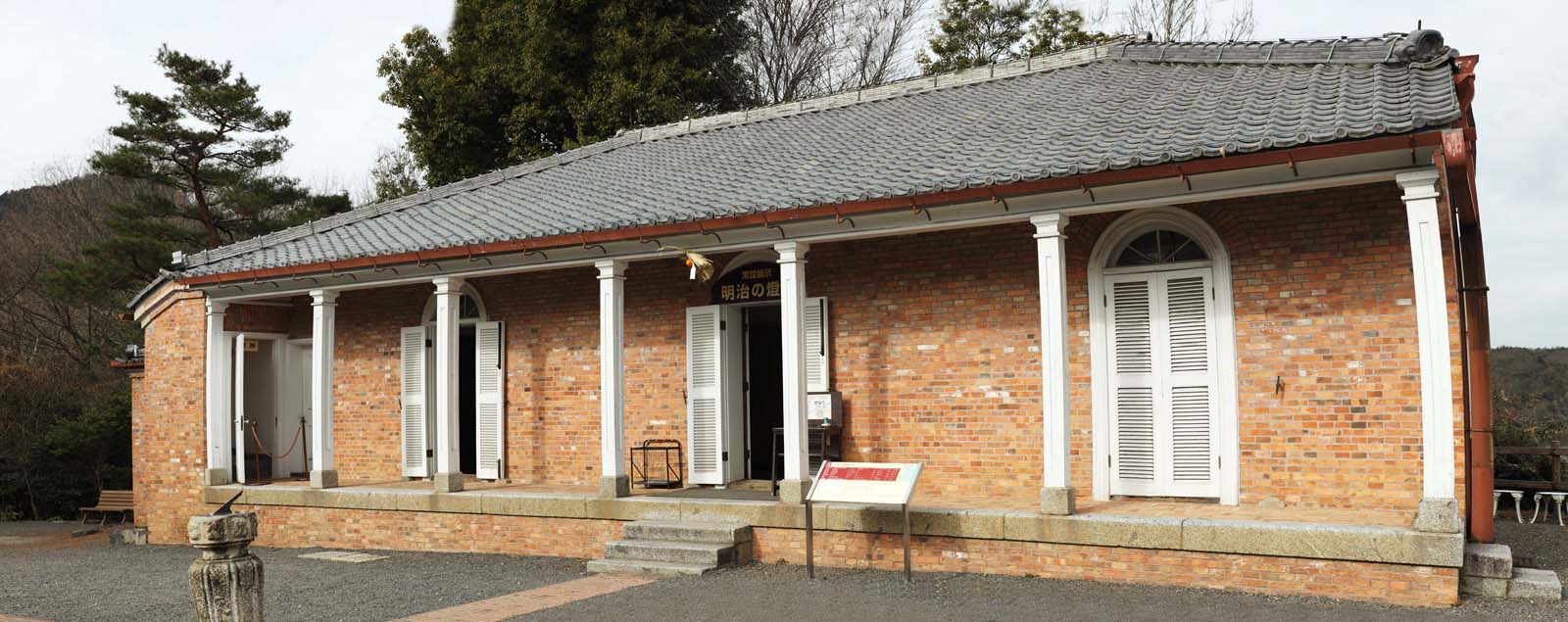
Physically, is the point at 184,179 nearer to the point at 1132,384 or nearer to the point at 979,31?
the point at 979,31

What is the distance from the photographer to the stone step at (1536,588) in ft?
24.0

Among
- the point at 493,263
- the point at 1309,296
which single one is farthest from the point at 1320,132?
the point at 493,263

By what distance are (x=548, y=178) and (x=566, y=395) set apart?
11.3ft

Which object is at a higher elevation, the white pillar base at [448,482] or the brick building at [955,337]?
the brick building at [955,337]

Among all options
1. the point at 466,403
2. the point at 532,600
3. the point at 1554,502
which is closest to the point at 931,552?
the point at 532,600

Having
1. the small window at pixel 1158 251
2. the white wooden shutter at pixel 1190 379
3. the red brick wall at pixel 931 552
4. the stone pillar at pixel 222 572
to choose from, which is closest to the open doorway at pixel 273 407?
the red brick wall at pixel 931 552

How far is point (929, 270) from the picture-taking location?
10.4 metres

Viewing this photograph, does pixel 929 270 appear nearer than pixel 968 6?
Yes

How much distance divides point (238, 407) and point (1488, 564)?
1249 cm

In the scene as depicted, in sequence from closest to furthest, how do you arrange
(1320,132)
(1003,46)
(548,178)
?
(1320,132), (548,178), (1003,46)

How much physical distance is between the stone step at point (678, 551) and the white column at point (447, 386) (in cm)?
250

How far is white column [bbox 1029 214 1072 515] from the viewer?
8.44 metres

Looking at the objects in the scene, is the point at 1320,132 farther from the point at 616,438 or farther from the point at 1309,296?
the point at 616,438

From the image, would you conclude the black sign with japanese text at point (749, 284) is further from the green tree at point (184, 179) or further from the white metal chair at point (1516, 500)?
the green tree at point (184, 179)
